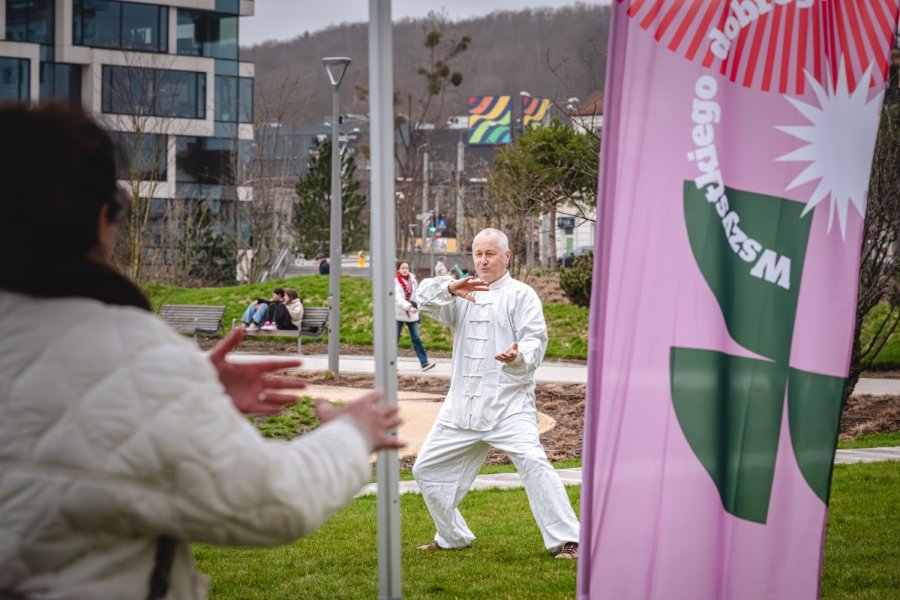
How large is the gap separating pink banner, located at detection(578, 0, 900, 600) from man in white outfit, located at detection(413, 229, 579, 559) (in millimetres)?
3826

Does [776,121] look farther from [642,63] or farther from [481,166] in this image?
[481,166]

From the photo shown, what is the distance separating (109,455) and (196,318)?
1042 inches

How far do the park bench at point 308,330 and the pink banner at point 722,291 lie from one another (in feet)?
73.9

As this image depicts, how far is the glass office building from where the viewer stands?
175ft

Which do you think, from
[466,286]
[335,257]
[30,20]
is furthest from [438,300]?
[30,20]

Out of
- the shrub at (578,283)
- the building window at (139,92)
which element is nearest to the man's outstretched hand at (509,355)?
the shrub at (578,283)

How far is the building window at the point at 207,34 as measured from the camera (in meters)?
56.9

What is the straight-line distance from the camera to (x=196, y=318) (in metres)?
28.0

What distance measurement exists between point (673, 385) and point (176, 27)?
55372 millimetres

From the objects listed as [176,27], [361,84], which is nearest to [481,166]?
[176,27]

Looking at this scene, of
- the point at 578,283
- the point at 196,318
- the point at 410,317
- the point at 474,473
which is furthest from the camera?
the point at 578,283

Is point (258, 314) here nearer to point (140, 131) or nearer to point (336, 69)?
point (140, 131)

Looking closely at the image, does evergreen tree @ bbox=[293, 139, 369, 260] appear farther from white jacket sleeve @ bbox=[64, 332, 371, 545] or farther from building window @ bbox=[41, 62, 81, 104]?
white jacket sleeve @ bbox=[64, 332, 371, 545]

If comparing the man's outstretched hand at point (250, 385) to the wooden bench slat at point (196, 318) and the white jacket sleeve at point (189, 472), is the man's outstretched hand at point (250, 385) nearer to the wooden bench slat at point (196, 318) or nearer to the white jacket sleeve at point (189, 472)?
the white jacket sleeve at point (189, 472)
